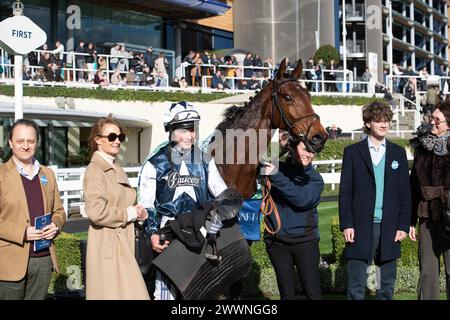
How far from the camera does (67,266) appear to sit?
6.95 meters

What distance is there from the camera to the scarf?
5.41 metres

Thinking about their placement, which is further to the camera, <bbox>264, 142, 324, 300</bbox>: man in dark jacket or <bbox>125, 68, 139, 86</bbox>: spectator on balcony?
<bbox>125, 68, 139, 86</bbox>: spectator on balcony

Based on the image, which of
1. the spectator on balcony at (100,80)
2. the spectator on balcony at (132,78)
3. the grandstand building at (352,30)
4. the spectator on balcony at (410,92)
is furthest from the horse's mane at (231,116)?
the grandstand building at (352,30)

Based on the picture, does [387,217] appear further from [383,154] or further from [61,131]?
[61,131]

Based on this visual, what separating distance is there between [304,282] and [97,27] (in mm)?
21628

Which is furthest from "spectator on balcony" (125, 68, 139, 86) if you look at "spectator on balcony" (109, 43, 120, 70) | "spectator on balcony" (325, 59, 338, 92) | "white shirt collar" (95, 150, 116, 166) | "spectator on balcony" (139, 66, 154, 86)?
"white shirt collar" (95, 150, 116, 166)

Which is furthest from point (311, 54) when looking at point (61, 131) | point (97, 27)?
point (61, 131)

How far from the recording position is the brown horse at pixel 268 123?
564cm

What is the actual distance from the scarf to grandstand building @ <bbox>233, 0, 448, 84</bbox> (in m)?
25.9

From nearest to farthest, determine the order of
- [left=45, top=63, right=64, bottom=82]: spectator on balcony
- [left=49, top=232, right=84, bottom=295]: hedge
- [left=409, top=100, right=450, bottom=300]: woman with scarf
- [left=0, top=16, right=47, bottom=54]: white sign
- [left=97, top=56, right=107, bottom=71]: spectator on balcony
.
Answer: [left=409, top=100, right=450, bottom=300]: woman with scarf → [left=49, top=232, right=84, bottom=295]: hedge → [left=0, top=16, right=47, bottom=54]: white sign → [left=45, top=63, right=64, bottom=82]: spectator on balcony → [left=97, top=56, right=107, bottom=71]: spectator on balcony

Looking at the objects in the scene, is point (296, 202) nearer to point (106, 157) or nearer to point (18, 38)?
point (106, 157)

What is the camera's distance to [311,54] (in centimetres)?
3350

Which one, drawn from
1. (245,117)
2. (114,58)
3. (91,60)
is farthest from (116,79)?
(245,117)

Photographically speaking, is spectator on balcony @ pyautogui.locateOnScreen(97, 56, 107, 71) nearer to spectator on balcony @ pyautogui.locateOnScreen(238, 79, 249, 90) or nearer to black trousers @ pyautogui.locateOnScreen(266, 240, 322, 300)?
spectator on balcony @ pyautogui.locateOnScreen(238, 79, 249, 90)
